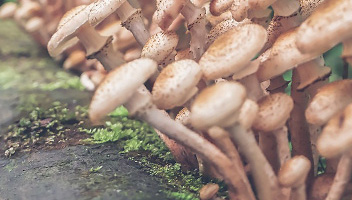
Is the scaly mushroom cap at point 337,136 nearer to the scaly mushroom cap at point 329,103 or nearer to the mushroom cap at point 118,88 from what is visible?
the scaly mushroom cap at point 329,103

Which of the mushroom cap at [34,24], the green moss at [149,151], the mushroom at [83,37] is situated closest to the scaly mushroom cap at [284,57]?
the green moss at [149,151]

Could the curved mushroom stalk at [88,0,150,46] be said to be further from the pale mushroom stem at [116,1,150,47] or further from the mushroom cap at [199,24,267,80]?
the mushroom cap at [199,24,267,80]

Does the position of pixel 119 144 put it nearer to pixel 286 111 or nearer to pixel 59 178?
pixel 59 178

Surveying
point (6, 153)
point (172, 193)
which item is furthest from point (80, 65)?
point (172, 193)

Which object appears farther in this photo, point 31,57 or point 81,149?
point 31,57

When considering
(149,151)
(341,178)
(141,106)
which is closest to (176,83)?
(141,106)

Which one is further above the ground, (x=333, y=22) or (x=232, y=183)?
(x=333, y=22)

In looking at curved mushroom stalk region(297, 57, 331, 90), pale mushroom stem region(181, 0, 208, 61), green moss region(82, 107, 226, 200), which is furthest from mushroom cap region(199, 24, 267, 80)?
green moss region(82, 107, 226, 200)
